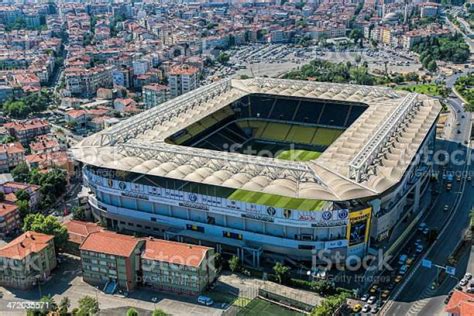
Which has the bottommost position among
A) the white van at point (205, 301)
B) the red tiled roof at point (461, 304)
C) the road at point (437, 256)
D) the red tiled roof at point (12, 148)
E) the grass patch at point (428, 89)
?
the white van at point (205, 301)

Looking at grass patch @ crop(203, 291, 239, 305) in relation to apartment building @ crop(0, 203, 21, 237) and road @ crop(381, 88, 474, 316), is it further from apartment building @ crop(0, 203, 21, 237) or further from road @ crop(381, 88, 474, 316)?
apartment building @ crop(0, 203, 21, 237)

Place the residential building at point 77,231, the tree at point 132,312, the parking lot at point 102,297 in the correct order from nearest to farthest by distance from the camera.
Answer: the tree at point 132,312
the parking lot at point 102,297
the residential building at point 77,231

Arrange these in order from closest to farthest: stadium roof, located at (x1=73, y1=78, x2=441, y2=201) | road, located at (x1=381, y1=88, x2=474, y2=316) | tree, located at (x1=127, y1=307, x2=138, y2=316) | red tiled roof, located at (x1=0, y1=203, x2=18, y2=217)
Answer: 1. tree, located at (x1=127, y1=307, x2=138, y2=316)
2. road, located at (x1=381, y1=88, x2=474, y2=316)
3. stadium roof, located at (x1=73, y1=78, x2=441, y2=201)
4. red tiled roof, located at (x1=0, y1=203, x2=18, y2=217)

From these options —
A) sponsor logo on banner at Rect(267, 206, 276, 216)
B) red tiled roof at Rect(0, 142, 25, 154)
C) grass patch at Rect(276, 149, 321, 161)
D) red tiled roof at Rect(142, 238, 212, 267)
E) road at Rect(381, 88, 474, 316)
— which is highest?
sponsor logo on banner at Rect(267, 206, 276, 216)

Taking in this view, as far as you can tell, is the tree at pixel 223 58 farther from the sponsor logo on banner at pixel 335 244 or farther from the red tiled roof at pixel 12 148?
the sponsor logo on banner at pixel 335 244

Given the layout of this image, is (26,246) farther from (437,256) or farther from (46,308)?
Answer: (437,256)

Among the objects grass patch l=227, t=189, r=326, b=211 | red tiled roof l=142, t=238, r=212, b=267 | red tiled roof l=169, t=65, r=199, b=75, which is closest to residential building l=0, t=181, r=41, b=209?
red tiled roof l=142, t=238, r=212, b=267

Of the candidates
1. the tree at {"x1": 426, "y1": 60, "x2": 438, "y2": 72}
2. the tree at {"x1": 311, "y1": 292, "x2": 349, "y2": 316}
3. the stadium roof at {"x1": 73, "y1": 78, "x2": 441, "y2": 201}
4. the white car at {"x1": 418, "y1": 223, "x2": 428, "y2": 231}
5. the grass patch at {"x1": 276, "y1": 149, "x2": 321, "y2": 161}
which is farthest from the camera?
the tree at {"x1": 426, "y1": 60, "x2": 438, "y2": 72}

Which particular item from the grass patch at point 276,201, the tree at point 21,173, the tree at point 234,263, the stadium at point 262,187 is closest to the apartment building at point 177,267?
the tree at point 234,263
